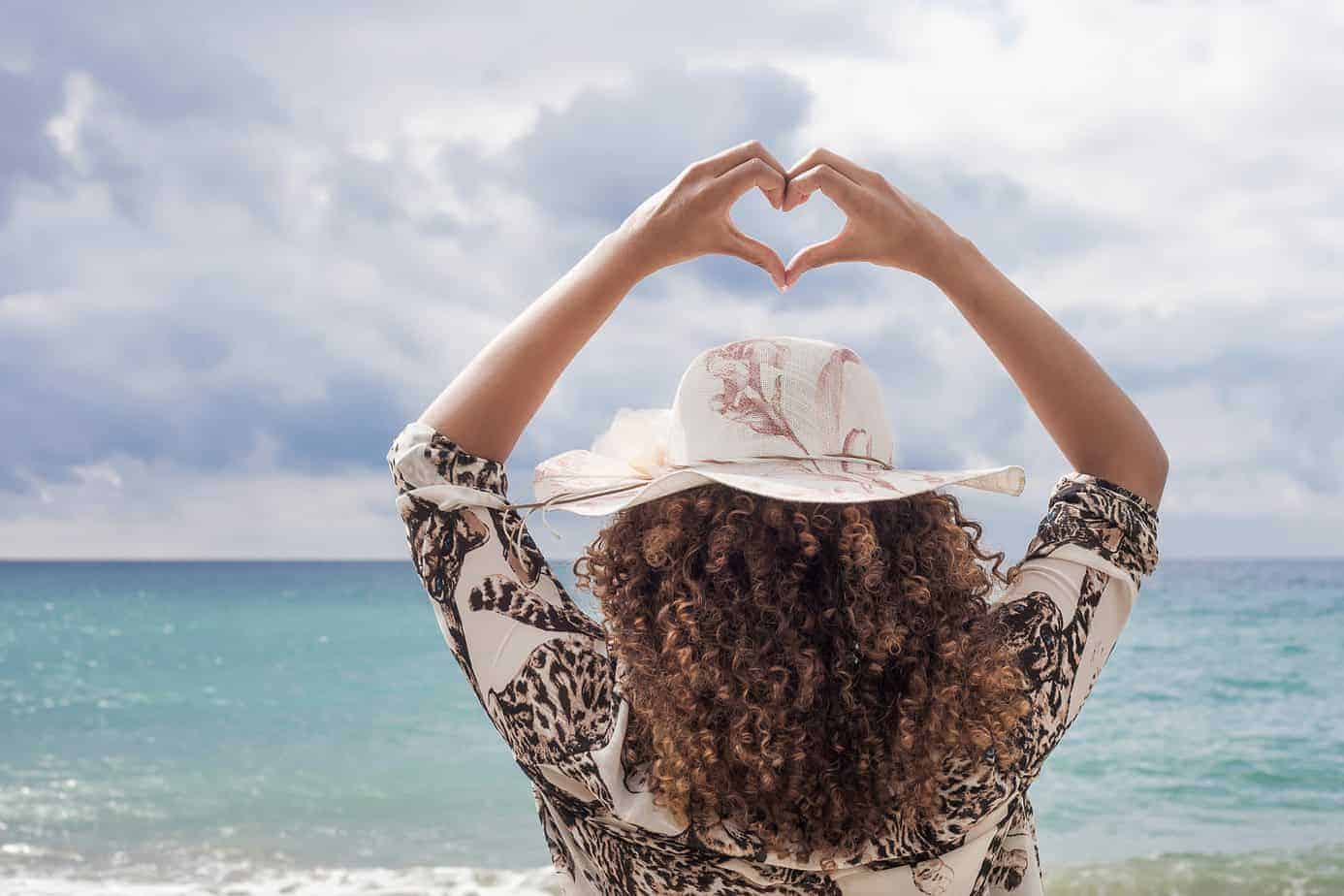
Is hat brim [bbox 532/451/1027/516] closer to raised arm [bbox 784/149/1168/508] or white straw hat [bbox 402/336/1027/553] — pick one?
white straw hat [bbox 402/336/1027/553]

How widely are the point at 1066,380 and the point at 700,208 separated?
0.60m

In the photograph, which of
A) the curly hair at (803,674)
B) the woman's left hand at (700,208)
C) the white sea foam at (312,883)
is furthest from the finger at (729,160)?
the white sea foam at (312,883)

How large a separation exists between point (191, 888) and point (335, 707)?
396 inches

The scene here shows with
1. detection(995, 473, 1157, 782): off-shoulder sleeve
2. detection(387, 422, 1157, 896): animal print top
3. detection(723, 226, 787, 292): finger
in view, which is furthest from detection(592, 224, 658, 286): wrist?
detection(995, 473, 1157, 782): off-shoulder sleeve

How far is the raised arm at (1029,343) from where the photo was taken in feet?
5.14

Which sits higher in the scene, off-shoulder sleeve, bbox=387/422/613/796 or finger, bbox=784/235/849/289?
finger, bbox=784/235/849/289

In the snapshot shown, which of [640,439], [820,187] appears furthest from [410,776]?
[820,187]

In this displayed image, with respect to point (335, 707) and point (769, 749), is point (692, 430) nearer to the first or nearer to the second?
point (769, 749)

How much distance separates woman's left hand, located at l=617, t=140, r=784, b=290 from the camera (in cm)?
149

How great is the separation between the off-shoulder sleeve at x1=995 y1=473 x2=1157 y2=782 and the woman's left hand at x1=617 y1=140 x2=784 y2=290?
0.59m

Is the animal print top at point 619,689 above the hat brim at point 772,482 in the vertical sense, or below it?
below

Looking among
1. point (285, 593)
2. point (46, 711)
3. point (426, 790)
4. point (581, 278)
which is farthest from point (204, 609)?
point (581, 278)

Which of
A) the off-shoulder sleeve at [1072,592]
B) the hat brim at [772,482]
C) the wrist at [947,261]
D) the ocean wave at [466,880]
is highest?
the wrist at [947,261]

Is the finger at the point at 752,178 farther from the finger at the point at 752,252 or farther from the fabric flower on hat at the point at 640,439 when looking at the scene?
the fabric flower on hat at the point at 640,439
